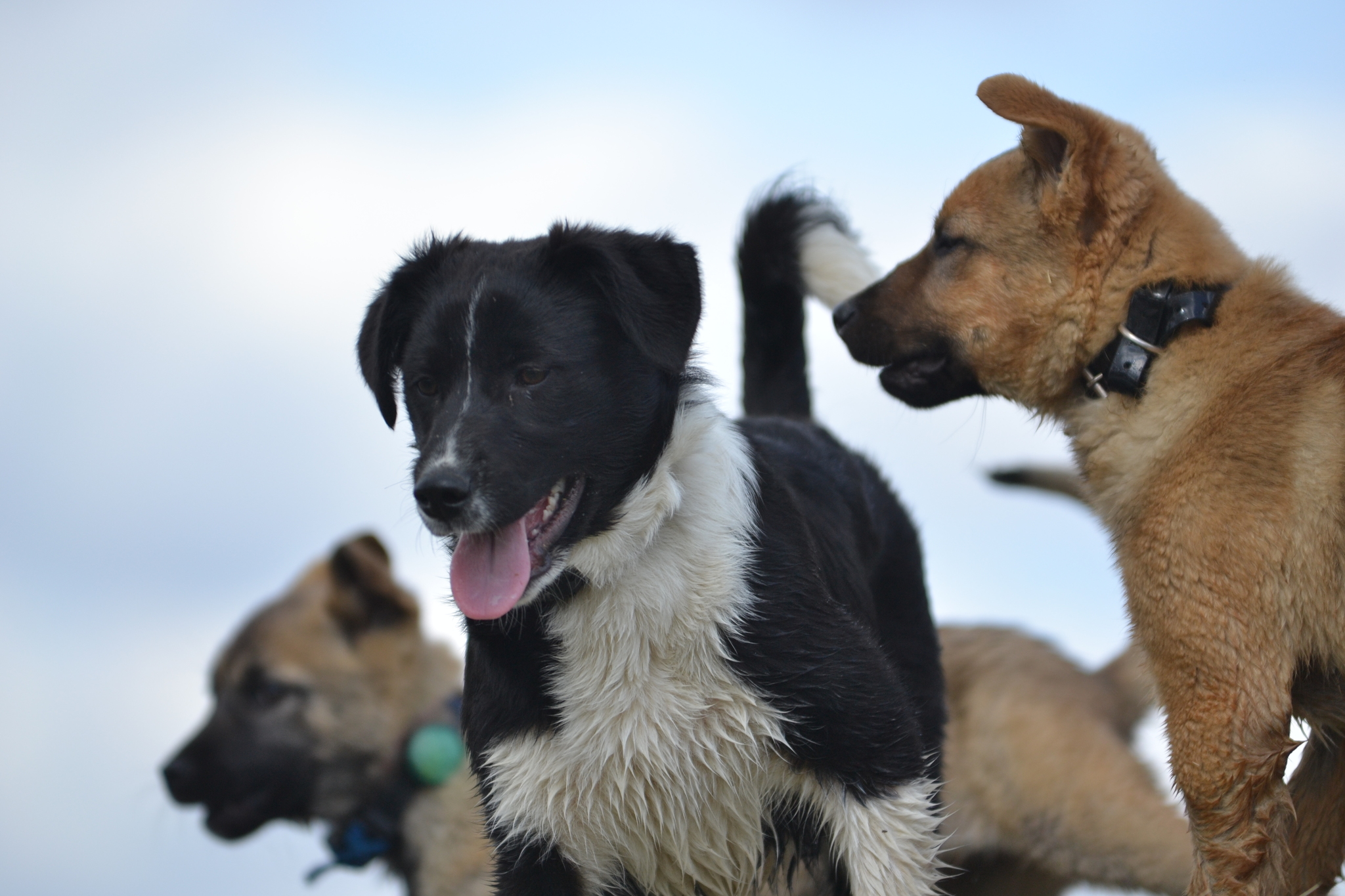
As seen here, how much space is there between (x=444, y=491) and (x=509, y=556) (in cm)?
28

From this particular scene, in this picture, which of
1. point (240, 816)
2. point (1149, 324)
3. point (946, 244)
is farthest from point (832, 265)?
point (240, 816)

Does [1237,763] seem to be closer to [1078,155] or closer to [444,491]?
[1078,155]

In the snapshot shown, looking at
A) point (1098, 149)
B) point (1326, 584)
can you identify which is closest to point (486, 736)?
point (1326, 584)

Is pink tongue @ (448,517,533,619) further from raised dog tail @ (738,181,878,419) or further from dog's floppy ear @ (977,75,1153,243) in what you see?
raised dog tail @ (738,181,878,419)

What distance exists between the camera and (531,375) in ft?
11.7

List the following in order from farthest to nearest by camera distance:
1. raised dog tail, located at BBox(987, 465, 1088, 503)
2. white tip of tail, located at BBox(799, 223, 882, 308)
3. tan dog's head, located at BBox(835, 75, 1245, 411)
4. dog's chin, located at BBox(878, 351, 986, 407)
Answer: raised dog tail, located at BBox(987, 465, 1088, 503) < white tip of tail, located at BBox(799, 223, 882, 308) < dog's chin, located at BBox(878, 351, 986, 407) < tan dog's head, located at BBox(835, 75, 1245, 411)

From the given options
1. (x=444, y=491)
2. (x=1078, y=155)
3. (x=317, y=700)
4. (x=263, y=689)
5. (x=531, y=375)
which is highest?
(x=531, y=375)

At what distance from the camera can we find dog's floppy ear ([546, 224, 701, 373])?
142 inches

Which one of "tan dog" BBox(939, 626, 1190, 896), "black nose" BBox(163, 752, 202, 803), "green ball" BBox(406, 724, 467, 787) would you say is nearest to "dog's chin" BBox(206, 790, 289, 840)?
"black nose" BBox(163, 752, 202, 803)

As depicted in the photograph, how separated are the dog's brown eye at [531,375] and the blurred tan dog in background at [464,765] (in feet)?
9.59

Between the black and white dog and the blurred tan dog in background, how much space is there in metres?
2.38

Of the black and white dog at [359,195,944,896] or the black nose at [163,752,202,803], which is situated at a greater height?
the black and white dog at [359,195,944,896]

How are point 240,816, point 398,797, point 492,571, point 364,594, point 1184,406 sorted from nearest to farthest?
point 492,571
point 1184,406
point 240,816
point 398,797
point 364,594

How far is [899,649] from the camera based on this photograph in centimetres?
484
